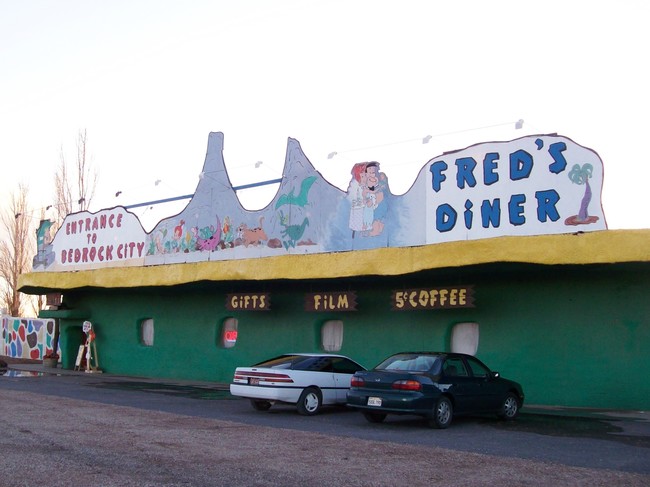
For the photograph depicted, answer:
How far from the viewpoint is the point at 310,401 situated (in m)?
15.6

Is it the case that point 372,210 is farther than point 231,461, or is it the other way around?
point 372,210

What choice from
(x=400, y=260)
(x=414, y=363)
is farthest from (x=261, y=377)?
(x=400, y=260)

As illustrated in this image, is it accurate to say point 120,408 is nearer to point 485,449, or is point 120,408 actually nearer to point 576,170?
point 485,449

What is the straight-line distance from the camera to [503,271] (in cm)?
1838

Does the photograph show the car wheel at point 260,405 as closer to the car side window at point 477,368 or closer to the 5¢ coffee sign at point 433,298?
the car side window at point 477,368

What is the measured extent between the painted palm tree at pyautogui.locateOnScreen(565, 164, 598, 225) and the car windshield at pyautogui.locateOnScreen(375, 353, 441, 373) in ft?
17.2

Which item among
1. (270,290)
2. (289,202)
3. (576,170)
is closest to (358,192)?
(289,202)

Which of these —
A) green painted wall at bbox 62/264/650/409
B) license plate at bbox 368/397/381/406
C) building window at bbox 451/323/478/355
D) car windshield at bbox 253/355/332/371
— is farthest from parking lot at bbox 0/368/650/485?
building window at bbox 451/323/478/355

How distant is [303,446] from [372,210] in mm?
10583

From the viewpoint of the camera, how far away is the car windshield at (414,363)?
542 inches

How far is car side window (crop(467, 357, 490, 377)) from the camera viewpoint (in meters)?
14.5

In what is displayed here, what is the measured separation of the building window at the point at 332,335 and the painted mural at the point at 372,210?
2.33 meters

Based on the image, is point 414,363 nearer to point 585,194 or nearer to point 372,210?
point 585,194

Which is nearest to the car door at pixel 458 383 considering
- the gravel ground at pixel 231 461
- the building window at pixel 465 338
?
the gravel ground at pixel 231 461
